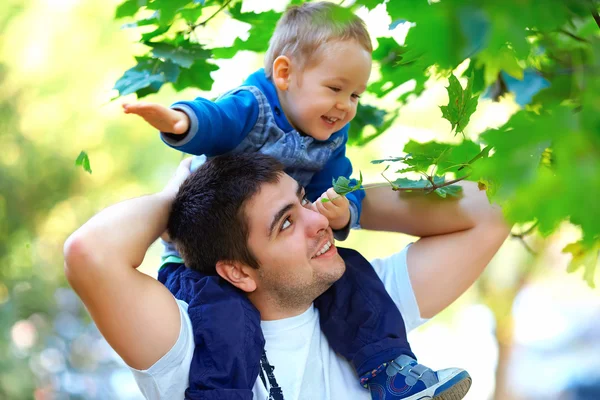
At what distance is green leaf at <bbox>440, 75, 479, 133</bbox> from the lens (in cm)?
85

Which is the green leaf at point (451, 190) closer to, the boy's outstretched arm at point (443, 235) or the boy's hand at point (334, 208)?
the boy's outstretched arm at point (443, 235)

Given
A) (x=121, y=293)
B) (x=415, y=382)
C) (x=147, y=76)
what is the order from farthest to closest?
(x=147, y=76), (x=415, y=382), (x=121, y=293)

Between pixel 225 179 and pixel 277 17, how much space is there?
348 millimetres

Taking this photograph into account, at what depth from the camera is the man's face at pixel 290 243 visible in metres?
1.20

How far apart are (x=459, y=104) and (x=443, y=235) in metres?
0.55

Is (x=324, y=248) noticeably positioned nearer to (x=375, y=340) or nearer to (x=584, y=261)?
(x=375, y=340)

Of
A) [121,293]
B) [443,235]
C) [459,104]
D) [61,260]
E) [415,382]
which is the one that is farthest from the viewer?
[61,260]

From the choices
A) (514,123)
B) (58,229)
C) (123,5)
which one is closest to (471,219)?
(123,5)

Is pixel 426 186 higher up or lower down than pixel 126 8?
lower down

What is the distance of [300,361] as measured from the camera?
4.00 feet

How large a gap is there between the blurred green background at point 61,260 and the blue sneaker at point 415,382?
2.30 metres

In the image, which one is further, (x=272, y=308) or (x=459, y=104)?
(x=272, y=308)

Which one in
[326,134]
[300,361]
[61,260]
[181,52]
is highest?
[181,52]

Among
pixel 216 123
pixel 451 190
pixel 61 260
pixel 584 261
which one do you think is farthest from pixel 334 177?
pixel 61 260
